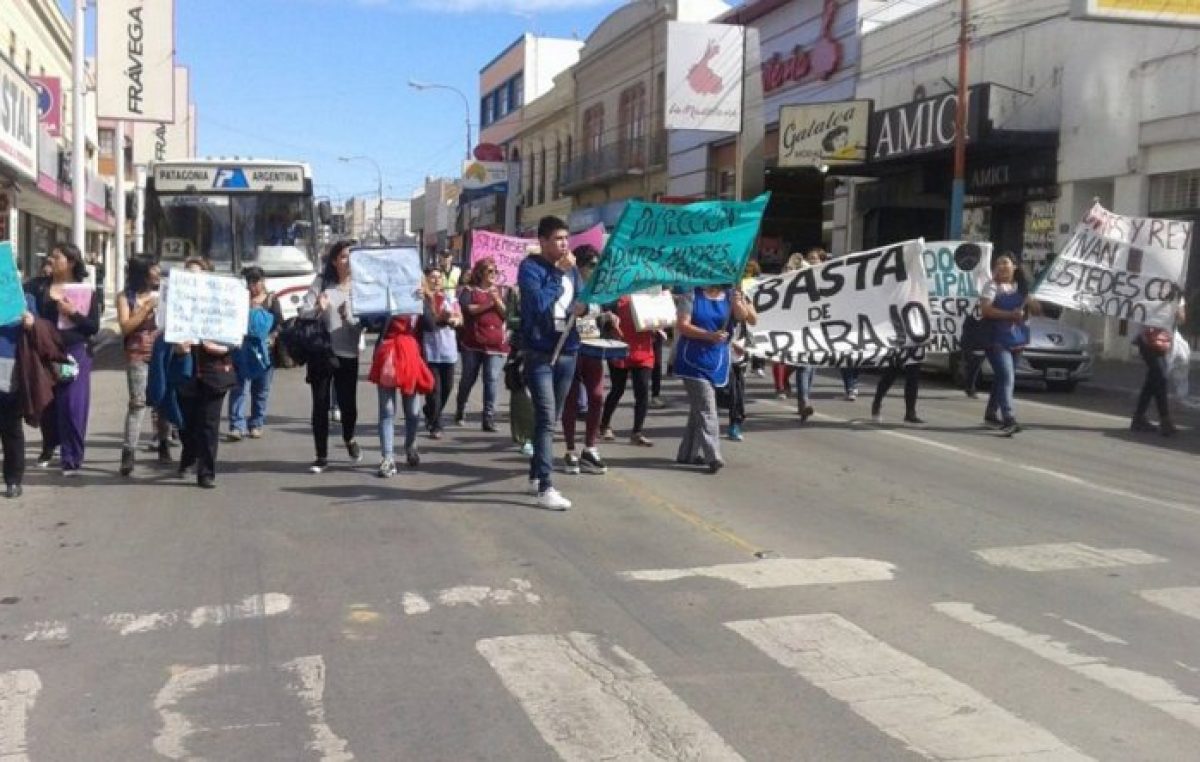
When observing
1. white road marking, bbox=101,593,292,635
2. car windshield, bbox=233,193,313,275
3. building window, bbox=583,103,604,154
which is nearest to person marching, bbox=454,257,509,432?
white road marking, bbox=101,593,292,635

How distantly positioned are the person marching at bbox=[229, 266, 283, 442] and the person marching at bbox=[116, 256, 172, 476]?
147 centimetres

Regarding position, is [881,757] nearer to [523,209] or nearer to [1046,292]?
[1046,292]

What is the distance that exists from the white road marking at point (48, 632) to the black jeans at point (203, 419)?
3288 mm

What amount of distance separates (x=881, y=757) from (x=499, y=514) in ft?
14.2

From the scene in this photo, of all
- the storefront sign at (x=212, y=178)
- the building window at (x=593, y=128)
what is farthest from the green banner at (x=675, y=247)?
the building window at (x=593, y=128)

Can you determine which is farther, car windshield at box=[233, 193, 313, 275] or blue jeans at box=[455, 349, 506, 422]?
car windshield at box=[233, 193, 313, 275]

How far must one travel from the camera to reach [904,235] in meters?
31.7

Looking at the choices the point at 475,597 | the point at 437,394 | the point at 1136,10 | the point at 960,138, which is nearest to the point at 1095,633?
the point at 475,597

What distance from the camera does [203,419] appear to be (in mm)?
8945

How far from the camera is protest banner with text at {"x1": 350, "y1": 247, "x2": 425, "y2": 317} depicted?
9.23 metres

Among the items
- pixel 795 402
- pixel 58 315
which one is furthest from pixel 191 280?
pixel 795 402

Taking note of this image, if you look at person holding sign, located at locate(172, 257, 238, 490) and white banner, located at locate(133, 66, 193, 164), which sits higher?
white banner, located at locate(133, 66, 193, 164)

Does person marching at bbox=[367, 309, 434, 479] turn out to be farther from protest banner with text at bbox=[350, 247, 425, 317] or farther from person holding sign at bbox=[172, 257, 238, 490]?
person holding sign at bbox=[172, 257, 238, 490]

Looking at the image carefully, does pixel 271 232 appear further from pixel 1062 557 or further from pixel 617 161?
pixel 617 161
